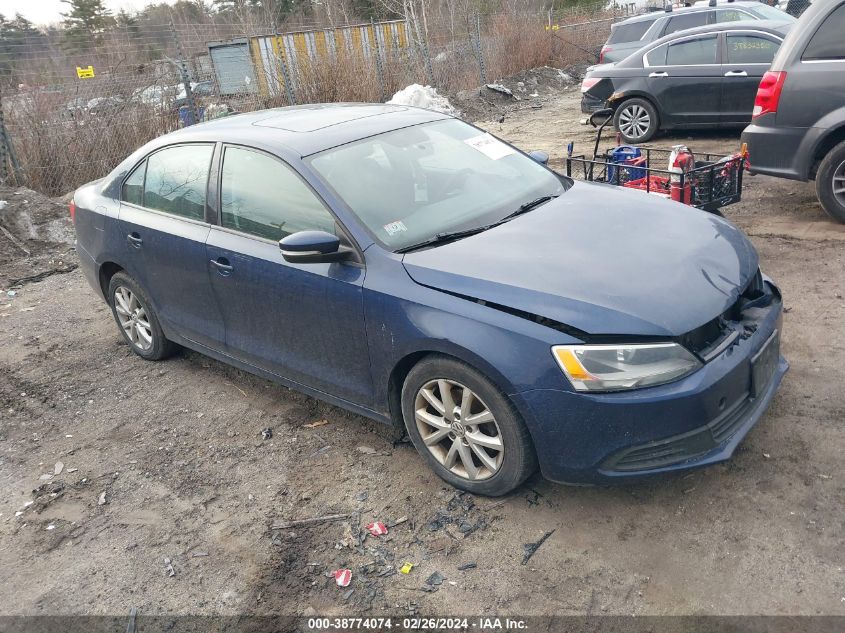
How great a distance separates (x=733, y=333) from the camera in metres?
3.04

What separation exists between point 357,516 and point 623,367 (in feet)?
4.79

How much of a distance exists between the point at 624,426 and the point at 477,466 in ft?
2.57

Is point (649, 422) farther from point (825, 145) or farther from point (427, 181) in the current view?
point (825, 145)

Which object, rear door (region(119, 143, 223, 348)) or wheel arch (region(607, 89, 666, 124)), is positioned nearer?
rear door (region(119, 143, 223, 348))

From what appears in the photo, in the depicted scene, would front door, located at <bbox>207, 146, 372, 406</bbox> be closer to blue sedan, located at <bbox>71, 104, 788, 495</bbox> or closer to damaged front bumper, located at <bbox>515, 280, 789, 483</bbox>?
blue sedan, located at <bbox>71, 104, 788, 495</bbox>

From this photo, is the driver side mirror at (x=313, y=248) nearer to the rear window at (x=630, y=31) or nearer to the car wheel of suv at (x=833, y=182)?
the car wheel of suv at (x=833, y=182)

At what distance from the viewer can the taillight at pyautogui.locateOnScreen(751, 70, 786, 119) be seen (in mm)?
6166

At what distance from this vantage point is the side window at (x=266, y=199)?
3.63 metres

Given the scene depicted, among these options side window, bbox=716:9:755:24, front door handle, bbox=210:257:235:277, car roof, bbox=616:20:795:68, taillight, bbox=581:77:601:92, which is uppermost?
side window, bbox=716:9:755:24

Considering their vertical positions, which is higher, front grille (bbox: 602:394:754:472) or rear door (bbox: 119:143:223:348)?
rear door (bbox: 119:143:223:348)

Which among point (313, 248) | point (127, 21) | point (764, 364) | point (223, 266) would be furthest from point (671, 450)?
point (127, 21)

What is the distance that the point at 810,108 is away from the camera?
603 cm

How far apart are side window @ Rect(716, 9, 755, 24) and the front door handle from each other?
10.5 metres

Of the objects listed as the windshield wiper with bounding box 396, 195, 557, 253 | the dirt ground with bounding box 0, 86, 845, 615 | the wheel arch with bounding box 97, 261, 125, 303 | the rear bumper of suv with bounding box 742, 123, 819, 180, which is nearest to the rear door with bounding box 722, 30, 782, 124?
the rear bumper of suv with bounding box 742, 123, 819, 180
